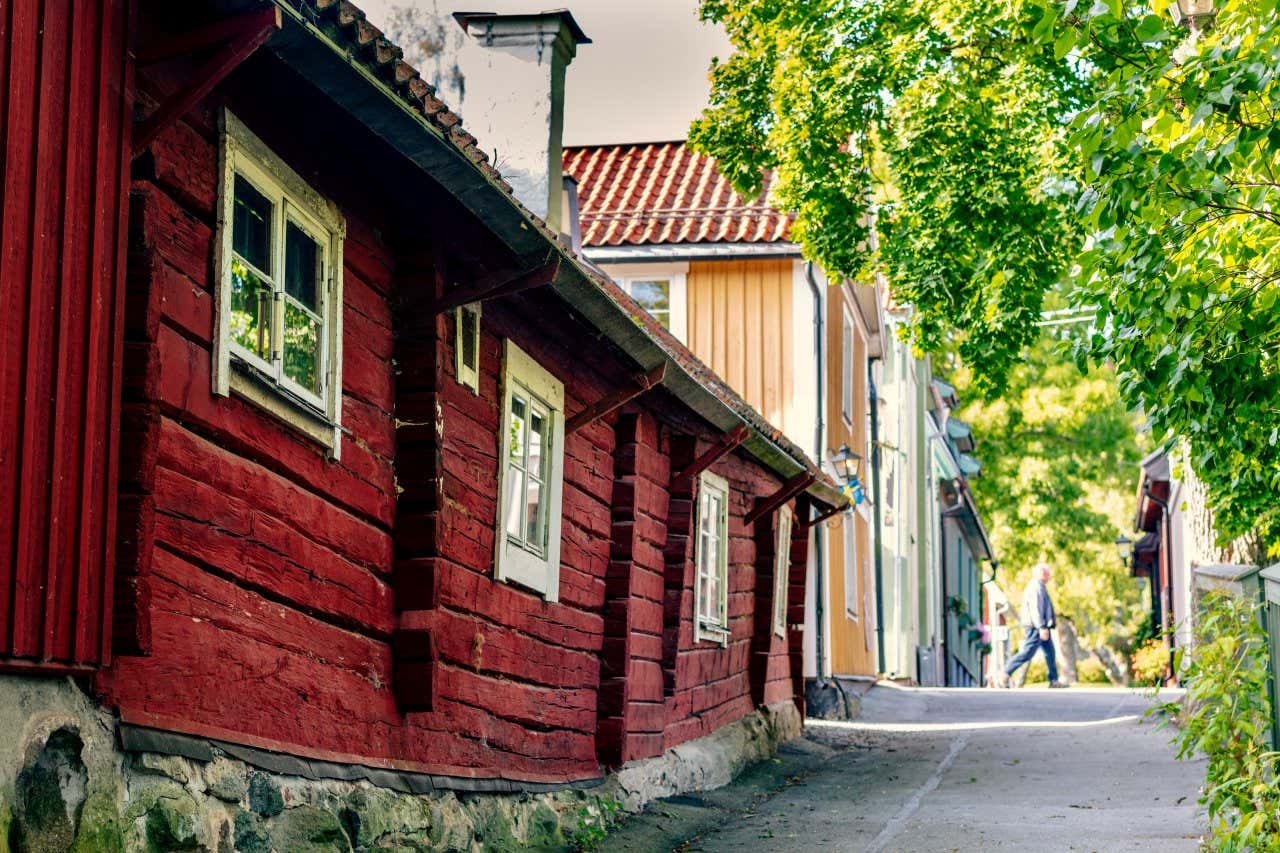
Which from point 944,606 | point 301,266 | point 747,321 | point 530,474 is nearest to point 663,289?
point 747,321

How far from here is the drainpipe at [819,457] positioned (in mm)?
19953

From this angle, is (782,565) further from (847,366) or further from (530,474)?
(530,474)

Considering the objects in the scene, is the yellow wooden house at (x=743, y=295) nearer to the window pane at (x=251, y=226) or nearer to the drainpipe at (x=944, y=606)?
the window pane at (x=251, y=226)

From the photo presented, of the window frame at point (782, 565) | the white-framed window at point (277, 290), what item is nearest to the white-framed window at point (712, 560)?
the window frame at point (782, 565)

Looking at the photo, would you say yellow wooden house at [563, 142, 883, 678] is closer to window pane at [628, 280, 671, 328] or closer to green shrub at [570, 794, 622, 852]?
window pane at [628, 280, 671, 328]

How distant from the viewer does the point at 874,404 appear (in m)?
27.1

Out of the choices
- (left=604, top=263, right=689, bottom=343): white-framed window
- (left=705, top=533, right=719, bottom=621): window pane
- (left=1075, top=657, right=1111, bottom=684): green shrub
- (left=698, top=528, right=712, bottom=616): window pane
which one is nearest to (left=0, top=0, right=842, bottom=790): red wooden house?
(left=698, top=528, right=712, bottom=616): window pane

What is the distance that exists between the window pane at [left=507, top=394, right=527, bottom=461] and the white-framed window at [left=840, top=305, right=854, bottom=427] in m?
12.8

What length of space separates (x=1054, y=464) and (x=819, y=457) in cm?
1946

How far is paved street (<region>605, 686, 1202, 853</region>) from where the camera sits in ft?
35.2

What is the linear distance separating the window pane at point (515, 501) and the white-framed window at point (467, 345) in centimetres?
86

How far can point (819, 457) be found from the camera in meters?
19.9

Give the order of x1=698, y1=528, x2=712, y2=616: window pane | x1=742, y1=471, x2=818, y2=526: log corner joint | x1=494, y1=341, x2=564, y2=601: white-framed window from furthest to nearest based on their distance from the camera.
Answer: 1. x1=742, y1=471, x2=818, y2=526: log corner joint
2. x1=698, y1=528, x2=712, y2=616: window pane
3. x1=494, y1=341, x2=564, y2=601: white-framed window

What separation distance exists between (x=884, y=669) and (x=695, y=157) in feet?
31.7
